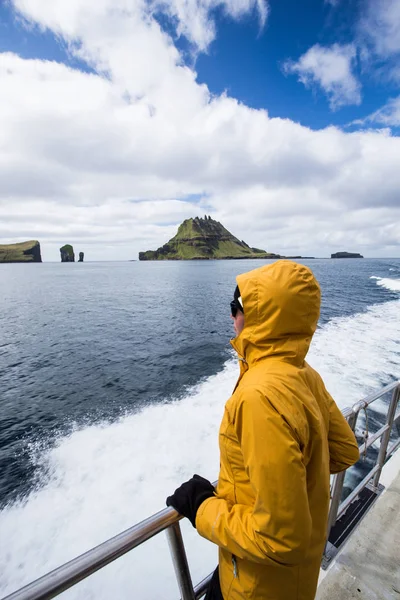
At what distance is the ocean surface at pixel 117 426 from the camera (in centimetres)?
594

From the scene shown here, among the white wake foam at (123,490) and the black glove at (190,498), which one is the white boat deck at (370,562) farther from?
the white wake foam at (123,490)

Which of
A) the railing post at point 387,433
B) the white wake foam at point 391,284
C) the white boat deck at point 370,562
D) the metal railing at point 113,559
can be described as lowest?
the white wake foam at point 391,284

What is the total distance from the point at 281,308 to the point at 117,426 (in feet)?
34.8

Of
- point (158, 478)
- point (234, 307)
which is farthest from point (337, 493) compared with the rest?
point (158, 478)

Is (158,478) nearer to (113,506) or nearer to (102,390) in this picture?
(113,506)

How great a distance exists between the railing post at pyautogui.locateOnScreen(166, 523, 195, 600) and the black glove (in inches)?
4.9

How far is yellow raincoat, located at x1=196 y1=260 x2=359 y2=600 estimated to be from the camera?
1321 mm

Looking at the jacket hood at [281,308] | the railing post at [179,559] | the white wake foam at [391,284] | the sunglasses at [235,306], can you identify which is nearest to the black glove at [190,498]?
the railing post at [179,559]

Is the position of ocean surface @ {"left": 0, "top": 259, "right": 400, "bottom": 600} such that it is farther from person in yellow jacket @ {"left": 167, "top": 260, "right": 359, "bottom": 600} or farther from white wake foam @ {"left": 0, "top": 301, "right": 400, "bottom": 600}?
person in yellow jacket @ {"left": 167, "top": 260, "right": 359, "bottom": 600}

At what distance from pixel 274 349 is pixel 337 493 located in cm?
253

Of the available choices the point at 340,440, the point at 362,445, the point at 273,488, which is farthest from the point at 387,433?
the point at 273,488

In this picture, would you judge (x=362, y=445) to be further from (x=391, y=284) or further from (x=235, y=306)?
(x=391, y=284)

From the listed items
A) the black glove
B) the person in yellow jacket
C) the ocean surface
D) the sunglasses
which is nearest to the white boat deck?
the person in yellow jacket

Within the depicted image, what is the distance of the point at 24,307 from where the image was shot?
40688 mm
